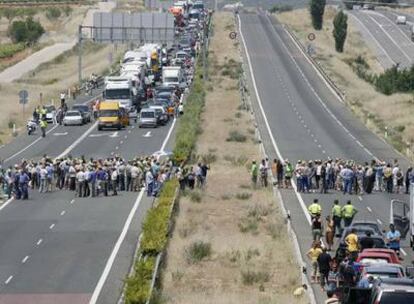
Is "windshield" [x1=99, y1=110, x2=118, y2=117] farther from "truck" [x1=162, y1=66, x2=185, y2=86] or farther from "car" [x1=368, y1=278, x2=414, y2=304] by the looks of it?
"car" [x1=368, y1=278, x2=414, y2=304]

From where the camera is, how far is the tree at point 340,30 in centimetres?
14325

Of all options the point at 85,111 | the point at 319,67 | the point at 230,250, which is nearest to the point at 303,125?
the point at 85,111

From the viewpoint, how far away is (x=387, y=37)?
157375mm

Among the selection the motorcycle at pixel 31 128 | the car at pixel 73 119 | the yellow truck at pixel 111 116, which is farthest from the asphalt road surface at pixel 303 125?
the motorcycle at pixel 31 128

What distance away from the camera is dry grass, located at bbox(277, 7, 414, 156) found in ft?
277

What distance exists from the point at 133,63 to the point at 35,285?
2532 inches

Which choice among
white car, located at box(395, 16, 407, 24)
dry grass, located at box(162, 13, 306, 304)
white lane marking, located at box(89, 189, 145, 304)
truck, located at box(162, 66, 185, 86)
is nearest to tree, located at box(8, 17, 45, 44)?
white car, located at box(395, 16, 407, 24)

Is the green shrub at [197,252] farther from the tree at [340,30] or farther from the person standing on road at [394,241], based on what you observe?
the tree at [340,30]

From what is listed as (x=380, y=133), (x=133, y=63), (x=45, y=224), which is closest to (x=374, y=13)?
(x=133, y=63)

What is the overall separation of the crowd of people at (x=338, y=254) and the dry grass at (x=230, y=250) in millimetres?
899

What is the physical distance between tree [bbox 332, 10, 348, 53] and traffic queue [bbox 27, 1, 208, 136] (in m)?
24.8

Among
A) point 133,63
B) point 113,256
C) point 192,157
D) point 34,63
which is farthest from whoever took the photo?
point 34,63

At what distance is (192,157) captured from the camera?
58.8 metres

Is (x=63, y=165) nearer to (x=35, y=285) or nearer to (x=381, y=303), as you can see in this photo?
(x=35, y=285)
